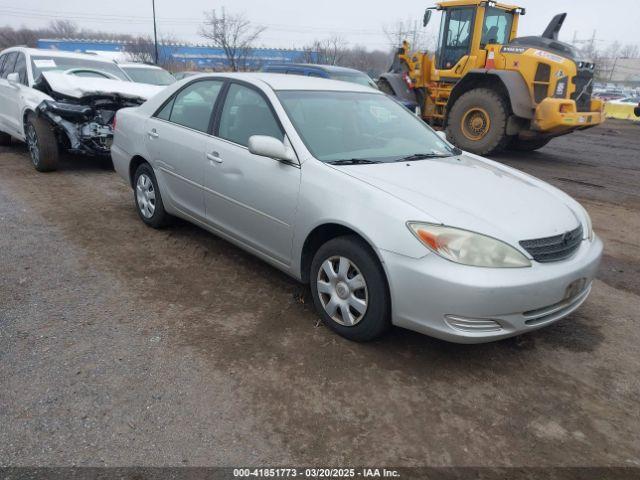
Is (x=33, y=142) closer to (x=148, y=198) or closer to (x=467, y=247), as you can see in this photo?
→ (x=148, y=198)

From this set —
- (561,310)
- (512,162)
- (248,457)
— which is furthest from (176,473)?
(512,162)

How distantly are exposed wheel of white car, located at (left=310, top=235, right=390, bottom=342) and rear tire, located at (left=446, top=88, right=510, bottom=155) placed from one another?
7.76 metres

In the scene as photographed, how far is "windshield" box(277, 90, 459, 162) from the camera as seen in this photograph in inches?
133

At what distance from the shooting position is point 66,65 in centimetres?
780

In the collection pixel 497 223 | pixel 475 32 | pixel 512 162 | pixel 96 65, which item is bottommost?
pixel 512 162

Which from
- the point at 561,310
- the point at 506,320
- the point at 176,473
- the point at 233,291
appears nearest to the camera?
the point at 176,473

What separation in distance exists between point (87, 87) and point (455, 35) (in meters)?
7.52

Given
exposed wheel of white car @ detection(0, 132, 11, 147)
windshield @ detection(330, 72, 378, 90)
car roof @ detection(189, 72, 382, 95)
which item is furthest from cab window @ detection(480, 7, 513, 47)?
exposed wheel of white car @ detection(0, 132, 11, 147)

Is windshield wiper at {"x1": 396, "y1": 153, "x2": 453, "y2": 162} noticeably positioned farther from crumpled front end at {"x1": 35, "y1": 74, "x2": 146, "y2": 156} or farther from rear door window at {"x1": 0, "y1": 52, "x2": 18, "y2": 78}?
rear door window at {"x1": 0, "y1": 52, "x2": 18, "y2": 78}

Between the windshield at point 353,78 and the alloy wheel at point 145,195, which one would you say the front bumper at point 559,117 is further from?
Answer: the alloy wheel at point 145,195

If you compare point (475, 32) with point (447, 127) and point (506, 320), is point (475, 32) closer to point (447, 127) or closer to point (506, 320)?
point (447, 127)

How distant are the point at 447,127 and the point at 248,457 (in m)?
9.63

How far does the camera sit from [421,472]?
2125mm

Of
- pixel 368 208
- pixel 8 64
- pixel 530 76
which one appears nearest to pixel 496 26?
pixel 530 76
